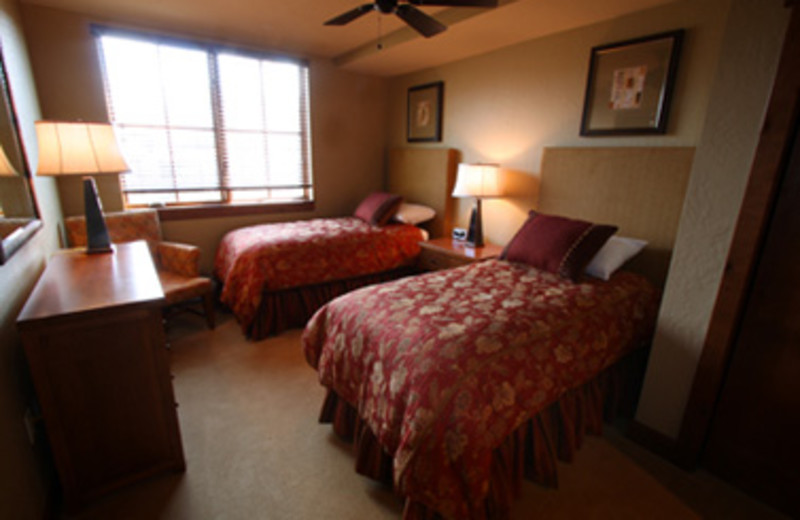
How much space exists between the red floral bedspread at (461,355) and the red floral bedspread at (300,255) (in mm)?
1161

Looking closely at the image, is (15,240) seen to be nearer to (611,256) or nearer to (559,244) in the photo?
(559,244)

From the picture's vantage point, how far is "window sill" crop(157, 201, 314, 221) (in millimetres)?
3594

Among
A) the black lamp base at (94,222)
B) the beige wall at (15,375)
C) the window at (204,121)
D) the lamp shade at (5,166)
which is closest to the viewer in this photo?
the beige wall at (15,375)

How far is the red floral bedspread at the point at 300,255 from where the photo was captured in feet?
9.89

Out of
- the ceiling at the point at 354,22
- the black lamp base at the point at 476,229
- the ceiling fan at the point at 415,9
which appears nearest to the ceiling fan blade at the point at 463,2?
the ceiling fan at the point at 415,9

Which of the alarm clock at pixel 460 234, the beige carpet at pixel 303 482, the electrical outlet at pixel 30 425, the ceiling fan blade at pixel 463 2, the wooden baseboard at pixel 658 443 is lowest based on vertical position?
the beige carpet at pixel 303 482

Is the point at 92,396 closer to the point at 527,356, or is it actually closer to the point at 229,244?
the point at 527,356

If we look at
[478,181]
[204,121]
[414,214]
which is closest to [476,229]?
[478,181]

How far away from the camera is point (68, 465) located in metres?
1.50

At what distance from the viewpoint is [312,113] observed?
13.9ft

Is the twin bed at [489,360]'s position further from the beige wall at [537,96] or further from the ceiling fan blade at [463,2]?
the ceiling fan blade at [463,2]

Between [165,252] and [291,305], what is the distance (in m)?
1.16

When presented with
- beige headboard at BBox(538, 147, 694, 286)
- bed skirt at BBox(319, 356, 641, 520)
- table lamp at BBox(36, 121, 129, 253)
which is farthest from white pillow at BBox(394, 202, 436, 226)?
table lamp at BBox(36, 121, 129, 253)

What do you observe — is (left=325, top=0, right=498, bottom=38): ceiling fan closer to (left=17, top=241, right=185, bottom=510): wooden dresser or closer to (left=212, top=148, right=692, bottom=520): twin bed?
(left=212, top=148, right=692, bottom=520): twin bed
